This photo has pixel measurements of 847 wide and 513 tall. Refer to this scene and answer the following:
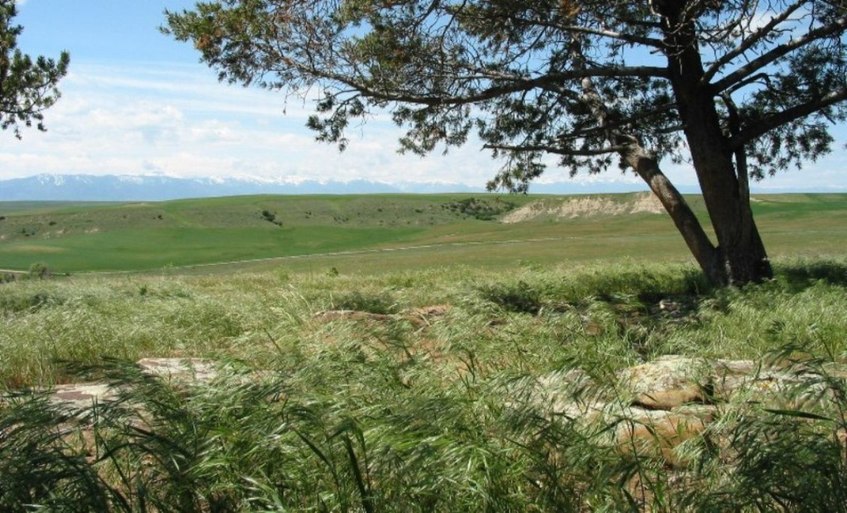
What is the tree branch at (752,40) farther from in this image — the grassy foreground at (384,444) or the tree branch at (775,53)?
the grassy foreground at (384,444)

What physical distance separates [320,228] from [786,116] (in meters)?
79.2

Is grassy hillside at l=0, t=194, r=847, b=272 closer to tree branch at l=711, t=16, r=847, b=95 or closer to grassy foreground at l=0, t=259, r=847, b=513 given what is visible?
tree branch at l=711, t=16, r=847, b=95

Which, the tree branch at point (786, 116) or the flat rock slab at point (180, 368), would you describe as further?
the tree branch at point (786, 116)

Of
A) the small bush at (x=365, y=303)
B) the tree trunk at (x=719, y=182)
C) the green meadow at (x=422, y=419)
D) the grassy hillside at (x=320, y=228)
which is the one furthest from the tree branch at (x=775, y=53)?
the grassy hillside at (x=320, y=228)

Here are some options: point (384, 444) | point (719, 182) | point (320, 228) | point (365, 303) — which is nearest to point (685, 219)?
point (719, 182)

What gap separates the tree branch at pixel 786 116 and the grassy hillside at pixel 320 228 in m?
28.4

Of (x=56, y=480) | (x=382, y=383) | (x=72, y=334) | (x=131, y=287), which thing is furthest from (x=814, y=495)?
(x=131, y=287)

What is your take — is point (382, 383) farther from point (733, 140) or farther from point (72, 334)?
point (733, 140)

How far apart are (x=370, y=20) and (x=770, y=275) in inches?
328

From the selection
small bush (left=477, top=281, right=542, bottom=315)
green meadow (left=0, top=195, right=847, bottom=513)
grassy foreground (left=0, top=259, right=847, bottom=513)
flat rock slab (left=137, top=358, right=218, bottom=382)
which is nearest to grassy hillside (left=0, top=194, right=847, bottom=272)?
small bush (left=477, top=281, right=542, bottom=315)

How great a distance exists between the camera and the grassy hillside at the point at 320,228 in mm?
60375

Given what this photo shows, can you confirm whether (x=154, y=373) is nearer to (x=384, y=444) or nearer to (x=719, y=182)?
(x=384, y=444)

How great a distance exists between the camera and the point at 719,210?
13.2m

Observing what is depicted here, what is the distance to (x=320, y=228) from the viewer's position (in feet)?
295
